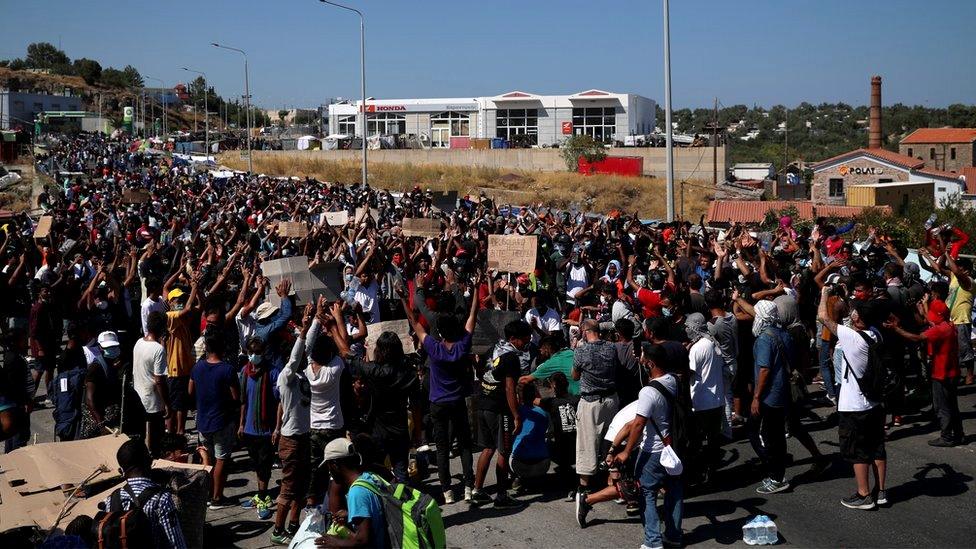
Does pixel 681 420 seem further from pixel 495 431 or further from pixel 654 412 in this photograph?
pixel 495 431

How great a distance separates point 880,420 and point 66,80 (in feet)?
456

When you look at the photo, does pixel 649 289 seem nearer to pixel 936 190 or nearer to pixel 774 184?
pixel 936 190

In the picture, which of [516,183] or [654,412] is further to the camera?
[516,183]

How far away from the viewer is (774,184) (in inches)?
2208

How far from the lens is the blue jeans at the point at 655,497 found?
21.4ft

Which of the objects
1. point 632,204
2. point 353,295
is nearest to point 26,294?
point 353,295

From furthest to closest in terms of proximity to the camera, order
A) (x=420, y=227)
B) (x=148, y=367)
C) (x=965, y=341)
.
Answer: (x=420, y=227)
(x=965, y=341)
(x=148, y=367)

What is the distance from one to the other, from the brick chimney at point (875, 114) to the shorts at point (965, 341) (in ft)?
196

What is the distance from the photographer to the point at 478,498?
778 cm

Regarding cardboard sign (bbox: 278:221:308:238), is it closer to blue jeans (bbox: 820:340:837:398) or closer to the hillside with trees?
blue jeans (bbox: 820:340:837:398)

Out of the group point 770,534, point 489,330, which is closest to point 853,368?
point 770,534

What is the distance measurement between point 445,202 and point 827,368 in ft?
43.6

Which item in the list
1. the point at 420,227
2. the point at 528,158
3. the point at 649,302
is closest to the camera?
the point at 649,302

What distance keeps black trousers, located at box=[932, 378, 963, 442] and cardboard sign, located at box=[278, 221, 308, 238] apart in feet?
34.6
